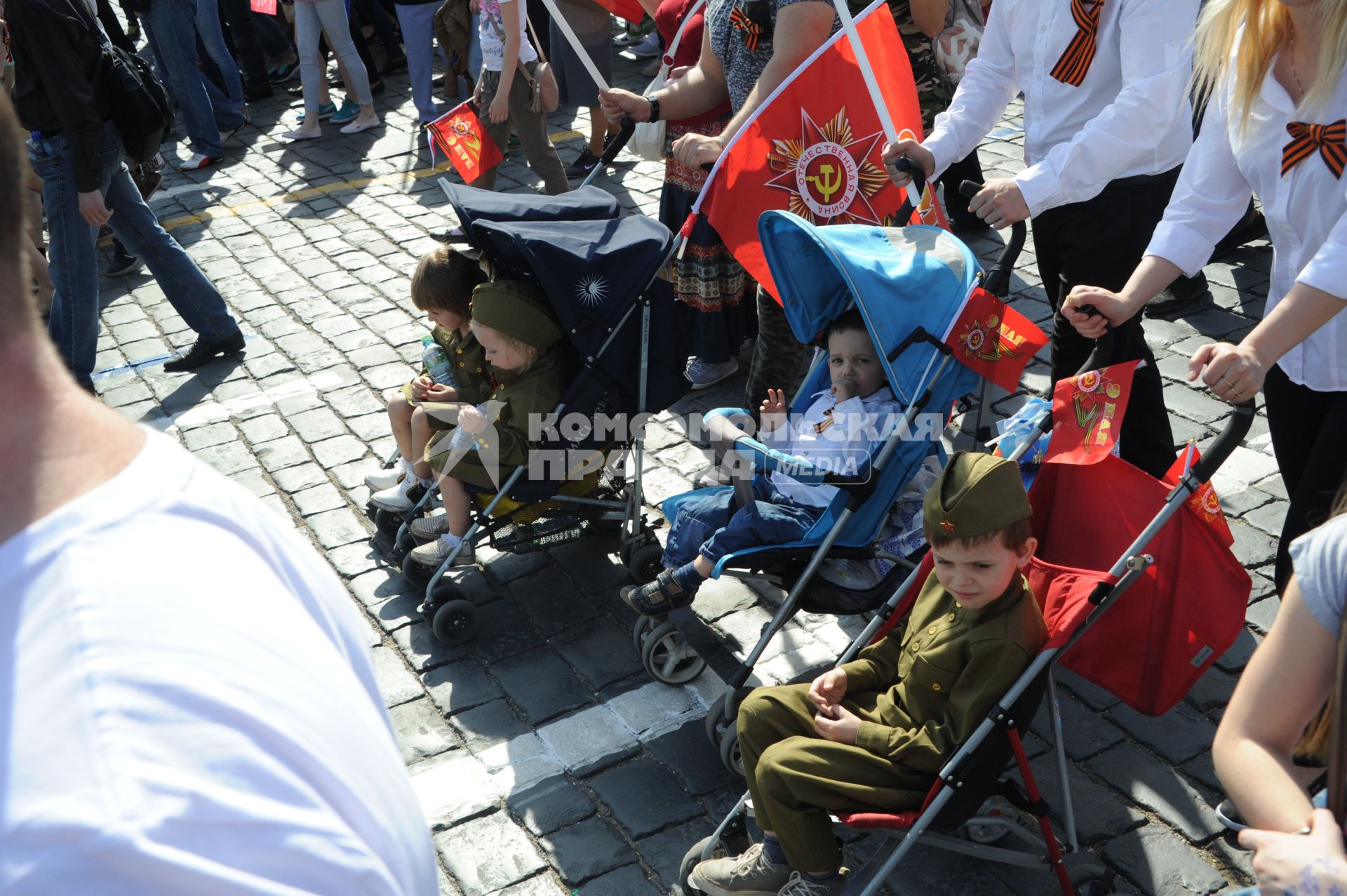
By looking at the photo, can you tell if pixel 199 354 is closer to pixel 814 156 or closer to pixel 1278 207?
pixel 814 156

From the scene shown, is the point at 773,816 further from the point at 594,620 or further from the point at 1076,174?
the point at 1076,174

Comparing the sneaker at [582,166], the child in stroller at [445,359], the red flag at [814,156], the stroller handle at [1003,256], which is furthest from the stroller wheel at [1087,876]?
the sneaker at [582,166]

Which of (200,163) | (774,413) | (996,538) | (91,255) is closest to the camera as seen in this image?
(996,538)

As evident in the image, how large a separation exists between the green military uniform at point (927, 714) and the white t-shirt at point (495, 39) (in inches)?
224

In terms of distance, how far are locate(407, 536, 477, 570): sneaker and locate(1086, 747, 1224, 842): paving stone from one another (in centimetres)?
234

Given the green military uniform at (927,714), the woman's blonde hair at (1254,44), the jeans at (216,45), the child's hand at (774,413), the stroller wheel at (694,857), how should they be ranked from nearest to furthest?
1. the woman's blonde hair at (1254,44)
2. the green military uniform at (927,714)
3. the stroller wheel at (694,857)
4. the child's hand at (774,413)
5. the jeans at (216,45)

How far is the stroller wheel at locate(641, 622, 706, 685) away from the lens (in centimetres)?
398

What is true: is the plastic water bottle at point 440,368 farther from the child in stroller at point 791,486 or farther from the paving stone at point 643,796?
the paving stone at point 643,796

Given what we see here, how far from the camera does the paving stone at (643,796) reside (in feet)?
11.4

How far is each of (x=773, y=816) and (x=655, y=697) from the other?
1166 millimetres

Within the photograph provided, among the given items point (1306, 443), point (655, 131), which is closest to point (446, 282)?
point (655, 131)

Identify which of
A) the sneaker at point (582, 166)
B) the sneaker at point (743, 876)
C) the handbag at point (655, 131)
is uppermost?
the handbag at point (655, 131)

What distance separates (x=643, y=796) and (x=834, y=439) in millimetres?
1301

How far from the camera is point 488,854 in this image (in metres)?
3.40
